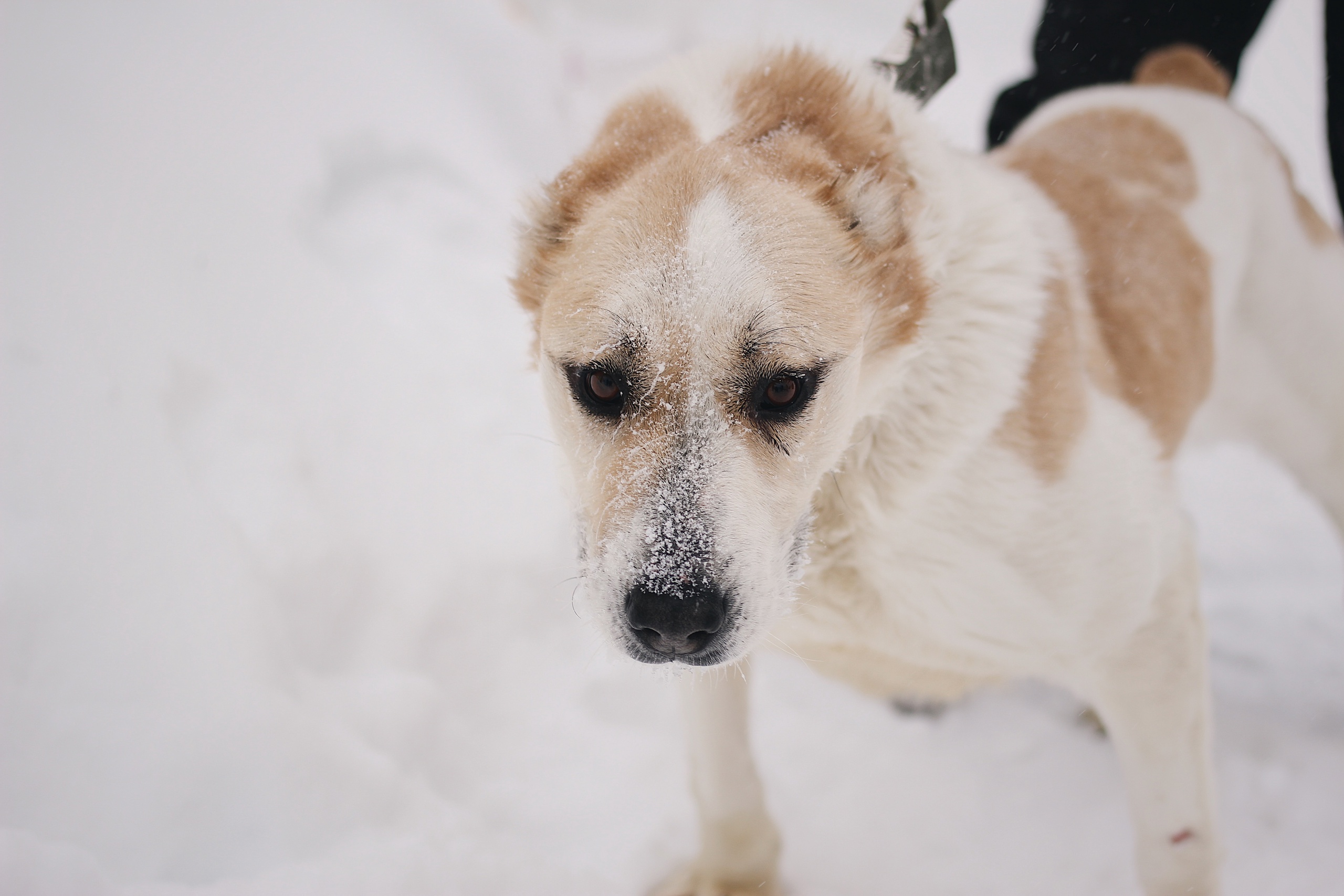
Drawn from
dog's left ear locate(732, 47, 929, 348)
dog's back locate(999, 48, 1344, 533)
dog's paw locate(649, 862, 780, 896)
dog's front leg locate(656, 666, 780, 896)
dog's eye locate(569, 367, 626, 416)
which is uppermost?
dog's left ear locate(732, 47, 929, 348)

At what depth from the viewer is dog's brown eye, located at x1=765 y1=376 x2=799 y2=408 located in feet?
4.83

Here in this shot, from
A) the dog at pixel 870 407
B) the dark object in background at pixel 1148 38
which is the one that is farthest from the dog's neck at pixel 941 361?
the dark object in background at pixel 1148 38

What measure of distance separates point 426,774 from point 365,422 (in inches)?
60.2

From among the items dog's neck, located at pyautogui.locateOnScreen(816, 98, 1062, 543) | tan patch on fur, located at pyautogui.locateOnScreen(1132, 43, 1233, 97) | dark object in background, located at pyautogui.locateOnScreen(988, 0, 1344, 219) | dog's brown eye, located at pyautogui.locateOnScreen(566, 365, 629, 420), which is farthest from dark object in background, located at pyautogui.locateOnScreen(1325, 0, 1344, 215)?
dog's brown eye, located at pyautogui.locateOnScreen(566, 365, 629, 420)

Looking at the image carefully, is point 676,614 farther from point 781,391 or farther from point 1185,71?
point 1185,71

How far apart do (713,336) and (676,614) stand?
47 centimetres

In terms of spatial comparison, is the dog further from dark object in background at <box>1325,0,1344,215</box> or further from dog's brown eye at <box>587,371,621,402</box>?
dark object in background at <box>1325,0,1344,215</box>

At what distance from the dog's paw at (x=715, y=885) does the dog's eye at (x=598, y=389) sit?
1388mm

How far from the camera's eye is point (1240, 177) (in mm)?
2590

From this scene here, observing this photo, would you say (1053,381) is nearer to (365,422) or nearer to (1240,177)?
(1240,177)

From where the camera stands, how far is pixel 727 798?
2154mm

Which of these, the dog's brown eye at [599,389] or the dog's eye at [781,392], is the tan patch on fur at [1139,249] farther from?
the dog's brown eye at [599,389]

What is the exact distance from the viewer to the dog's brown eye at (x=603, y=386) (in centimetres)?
150

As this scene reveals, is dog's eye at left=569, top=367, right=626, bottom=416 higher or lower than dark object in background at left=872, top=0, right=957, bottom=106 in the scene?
lower
